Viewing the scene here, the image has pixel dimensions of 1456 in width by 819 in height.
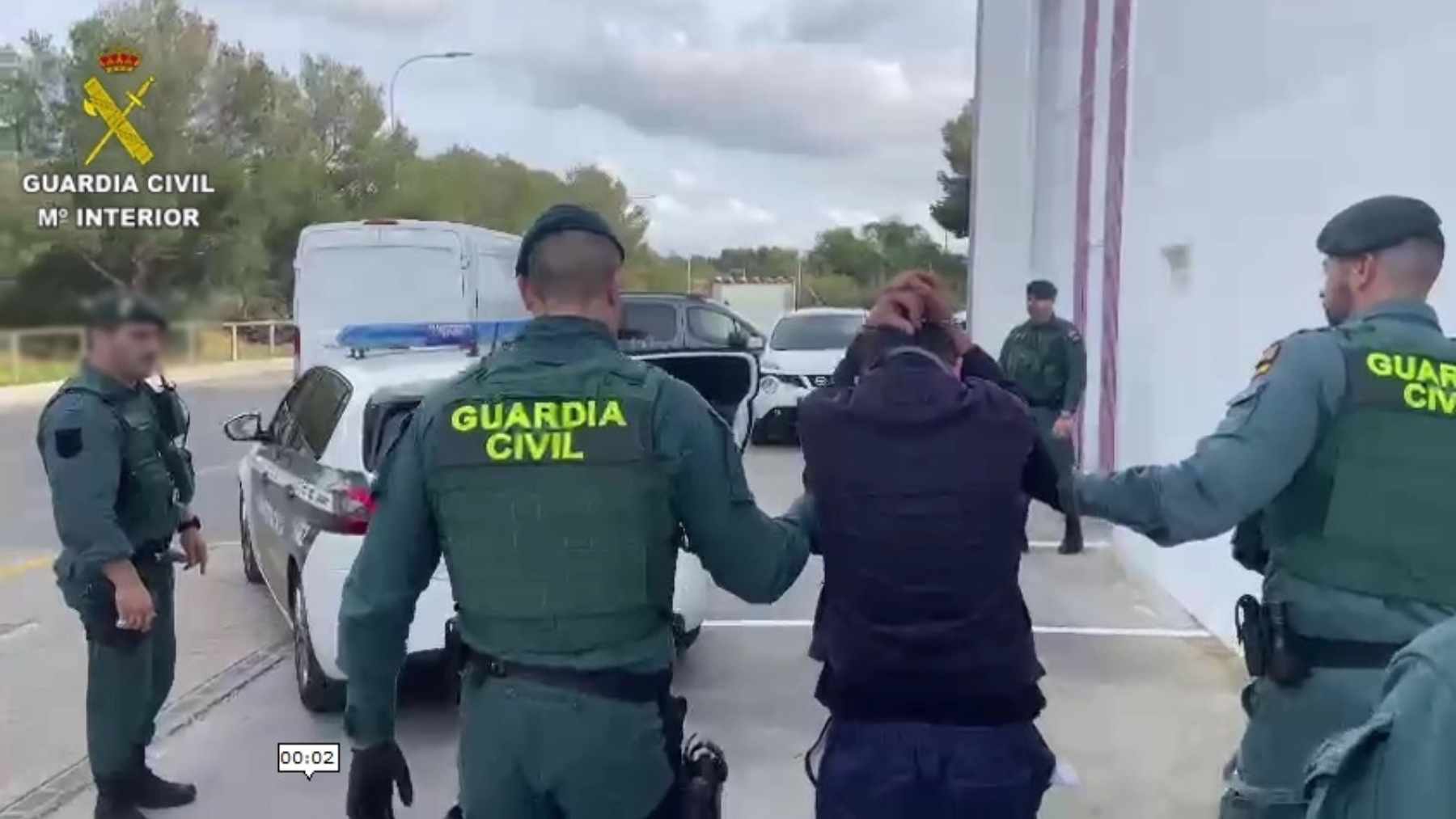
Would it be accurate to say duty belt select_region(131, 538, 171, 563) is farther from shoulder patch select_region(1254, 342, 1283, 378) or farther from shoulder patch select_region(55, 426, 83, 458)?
shoulder patch select_region(1254, 342, 1283, 378)

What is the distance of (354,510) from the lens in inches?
219

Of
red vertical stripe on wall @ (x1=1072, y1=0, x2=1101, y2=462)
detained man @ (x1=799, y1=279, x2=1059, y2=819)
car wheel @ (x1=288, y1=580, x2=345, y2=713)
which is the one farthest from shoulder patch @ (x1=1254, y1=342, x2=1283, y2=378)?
red vertical stripe on wall @ (x1=1072, y1=0, x2=1101, y2=462)

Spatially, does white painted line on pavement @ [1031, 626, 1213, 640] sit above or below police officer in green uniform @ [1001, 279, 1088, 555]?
below

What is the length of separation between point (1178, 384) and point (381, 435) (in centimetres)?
476

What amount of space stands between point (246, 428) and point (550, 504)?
185 inches

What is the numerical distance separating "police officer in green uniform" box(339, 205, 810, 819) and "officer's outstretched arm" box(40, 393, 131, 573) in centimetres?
187

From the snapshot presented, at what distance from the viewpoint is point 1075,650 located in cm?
707

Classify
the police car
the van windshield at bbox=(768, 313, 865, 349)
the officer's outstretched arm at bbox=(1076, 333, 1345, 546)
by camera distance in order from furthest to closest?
the van windshield at bbox=(768, 313, 865, 349) → the police car → the officer's outstretched arm at bbox=(1076, 333, 1345, 546)

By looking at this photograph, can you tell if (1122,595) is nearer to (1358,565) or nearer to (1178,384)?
(1178,384)

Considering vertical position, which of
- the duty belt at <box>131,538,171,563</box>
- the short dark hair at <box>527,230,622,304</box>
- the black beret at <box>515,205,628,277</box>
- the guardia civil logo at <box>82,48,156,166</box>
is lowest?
the duty belt at <box>131,538,171,563</box>

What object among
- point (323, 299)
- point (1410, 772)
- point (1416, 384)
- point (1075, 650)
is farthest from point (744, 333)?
point (1410, 772)

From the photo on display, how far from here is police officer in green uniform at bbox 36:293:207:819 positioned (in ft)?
13.6

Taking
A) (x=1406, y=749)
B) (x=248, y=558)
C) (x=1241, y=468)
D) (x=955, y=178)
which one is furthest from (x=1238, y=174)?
(x=955, y=178)
